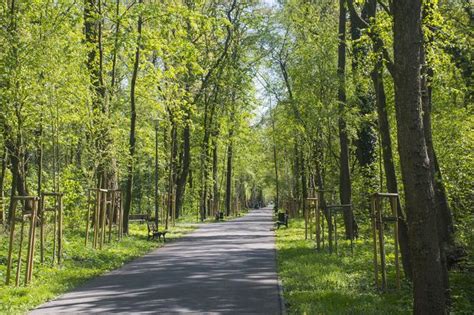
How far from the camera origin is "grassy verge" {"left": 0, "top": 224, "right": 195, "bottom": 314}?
902 cm

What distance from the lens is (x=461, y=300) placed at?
30.1 feet

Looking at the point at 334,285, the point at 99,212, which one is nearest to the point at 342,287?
the point at 334,285

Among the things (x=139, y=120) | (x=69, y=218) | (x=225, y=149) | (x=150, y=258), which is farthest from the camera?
(x=225, y=149)

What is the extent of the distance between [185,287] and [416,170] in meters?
5.97

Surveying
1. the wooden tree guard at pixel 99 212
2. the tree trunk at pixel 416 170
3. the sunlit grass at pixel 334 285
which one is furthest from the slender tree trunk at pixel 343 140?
the tree trunk at pixel 416 170

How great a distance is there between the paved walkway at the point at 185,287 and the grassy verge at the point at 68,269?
329 millimetres

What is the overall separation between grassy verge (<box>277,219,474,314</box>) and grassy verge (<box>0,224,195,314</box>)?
4371 millimetres

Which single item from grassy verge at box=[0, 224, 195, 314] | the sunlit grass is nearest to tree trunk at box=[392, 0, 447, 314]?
the sunlit grass

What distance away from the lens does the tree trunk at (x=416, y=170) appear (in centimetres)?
608

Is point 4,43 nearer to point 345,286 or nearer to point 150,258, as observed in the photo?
point 150,258

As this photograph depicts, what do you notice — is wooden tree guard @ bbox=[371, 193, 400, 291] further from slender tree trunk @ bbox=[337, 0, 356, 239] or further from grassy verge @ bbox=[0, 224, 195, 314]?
slender tree trunk @ bbox=[337, 0, 356, 239]

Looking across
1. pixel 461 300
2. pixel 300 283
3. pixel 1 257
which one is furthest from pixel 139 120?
pixel 461 300

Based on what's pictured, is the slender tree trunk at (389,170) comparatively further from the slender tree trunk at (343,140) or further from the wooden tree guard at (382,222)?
the slender tree trunk at (343,140)

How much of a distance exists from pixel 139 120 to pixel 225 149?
21640mm
